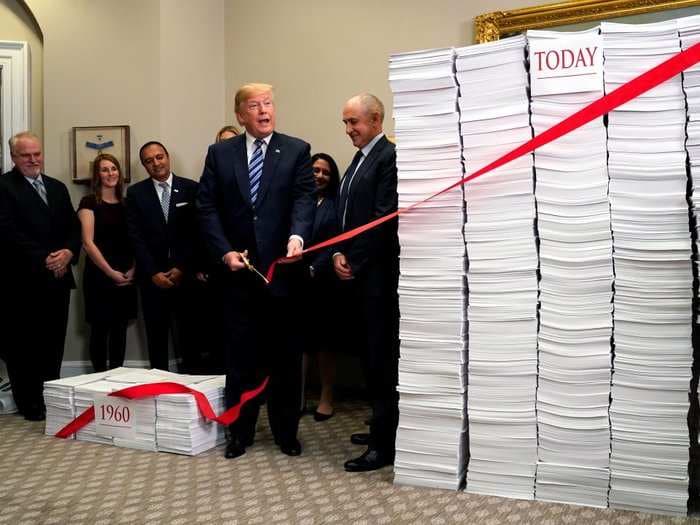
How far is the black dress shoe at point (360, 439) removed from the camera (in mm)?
3467

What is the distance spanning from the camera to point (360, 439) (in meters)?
3.48

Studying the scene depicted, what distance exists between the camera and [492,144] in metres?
2.71

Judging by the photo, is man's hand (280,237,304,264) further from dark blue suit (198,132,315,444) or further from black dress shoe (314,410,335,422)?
black dress shoe (314,410,335,422)

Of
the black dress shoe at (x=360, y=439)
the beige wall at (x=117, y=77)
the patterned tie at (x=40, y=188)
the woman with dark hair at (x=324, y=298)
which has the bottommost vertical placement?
the black dress shoe at (x=360, y=439)

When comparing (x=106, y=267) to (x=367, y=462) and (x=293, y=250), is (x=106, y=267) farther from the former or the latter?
(x=367, y=462)

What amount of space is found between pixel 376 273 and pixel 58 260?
207 centimetres

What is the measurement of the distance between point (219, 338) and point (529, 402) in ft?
7.57

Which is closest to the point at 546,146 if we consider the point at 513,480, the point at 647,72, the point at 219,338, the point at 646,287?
the point at 647,72

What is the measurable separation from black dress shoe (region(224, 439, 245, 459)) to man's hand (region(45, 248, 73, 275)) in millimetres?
1572

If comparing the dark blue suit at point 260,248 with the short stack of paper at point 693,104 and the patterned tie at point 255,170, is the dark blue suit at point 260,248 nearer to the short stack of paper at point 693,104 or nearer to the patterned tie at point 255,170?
the patterned tie at point 255,170

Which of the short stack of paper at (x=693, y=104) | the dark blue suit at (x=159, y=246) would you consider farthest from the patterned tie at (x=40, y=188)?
the short stack of paper at (x=693, y=104)

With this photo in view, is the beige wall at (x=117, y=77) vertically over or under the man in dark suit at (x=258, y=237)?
over

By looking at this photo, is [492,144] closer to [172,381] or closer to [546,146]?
[546,146]

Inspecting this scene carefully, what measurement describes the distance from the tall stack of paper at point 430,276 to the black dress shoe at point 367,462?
20 cm
